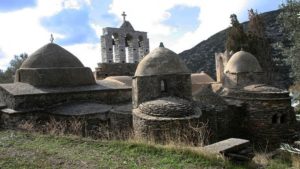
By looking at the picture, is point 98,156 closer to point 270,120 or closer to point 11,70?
point 270,120

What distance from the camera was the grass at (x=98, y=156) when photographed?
17.8 feet

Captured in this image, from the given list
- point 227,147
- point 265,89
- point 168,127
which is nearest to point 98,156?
point 227,147

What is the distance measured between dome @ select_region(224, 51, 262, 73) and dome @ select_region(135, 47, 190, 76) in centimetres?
615

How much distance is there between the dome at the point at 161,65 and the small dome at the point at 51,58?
460 cm

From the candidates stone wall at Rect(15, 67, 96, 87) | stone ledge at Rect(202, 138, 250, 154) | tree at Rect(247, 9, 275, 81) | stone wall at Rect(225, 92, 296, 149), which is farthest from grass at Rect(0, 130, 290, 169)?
tree at Rect(247, 9, 275, 81)

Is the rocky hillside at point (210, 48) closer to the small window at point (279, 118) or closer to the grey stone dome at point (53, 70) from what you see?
the grey stone dome at point (53, 70)

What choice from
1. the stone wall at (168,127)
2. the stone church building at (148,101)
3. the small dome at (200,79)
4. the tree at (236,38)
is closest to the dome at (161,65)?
the stone church building at (148,101)

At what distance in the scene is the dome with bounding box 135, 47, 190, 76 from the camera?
11.4 meters

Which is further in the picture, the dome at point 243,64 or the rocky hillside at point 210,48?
the rocky hillside at point 210,48

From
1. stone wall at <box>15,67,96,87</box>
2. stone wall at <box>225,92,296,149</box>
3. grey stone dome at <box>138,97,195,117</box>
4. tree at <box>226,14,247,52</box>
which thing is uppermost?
tree at <box>226,14,247,52</box>

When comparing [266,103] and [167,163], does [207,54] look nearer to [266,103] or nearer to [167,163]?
[266,103]

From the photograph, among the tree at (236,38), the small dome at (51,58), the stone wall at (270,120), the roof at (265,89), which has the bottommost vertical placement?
the stone wall at (270,120)

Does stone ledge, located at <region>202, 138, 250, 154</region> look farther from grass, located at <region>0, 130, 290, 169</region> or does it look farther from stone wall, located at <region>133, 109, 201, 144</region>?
stone wall, located at <region>133, 109, 201, 144</region>

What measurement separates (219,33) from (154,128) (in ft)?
130
